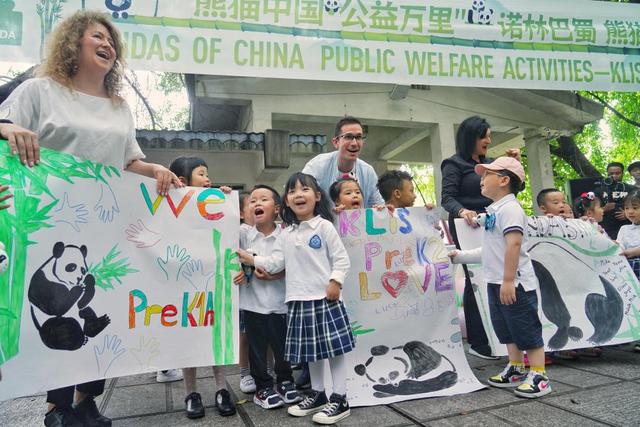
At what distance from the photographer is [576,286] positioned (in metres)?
3.10

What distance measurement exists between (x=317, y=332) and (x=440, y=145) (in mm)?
5911

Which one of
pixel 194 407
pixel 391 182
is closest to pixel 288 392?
pixel 194 407

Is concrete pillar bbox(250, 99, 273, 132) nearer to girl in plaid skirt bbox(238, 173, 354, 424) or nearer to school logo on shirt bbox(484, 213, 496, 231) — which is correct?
girl in plaid skirt bbox(238, 173, 354, 424)

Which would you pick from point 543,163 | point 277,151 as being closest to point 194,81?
point 277,151

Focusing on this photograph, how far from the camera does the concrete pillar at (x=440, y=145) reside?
24.1ft

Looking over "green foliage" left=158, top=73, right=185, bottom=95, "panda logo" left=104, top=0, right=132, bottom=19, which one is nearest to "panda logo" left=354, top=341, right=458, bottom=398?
"panda logo" left=104, top=0, right=132, bottom=19

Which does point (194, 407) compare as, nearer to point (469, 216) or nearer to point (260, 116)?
point (469, 216)

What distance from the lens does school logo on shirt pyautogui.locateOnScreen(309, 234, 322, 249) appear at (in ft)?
7.61

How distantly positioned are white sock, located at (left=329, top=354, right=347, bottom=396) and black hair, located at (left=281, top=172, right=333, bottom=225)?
0.79 meters

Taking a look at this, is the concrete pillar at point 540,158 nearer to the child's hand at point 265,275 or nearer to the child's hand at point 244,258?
the child's hand at point 265,275

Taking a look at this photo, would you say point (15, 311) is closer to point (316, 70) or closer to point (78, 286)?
point (78, 286)

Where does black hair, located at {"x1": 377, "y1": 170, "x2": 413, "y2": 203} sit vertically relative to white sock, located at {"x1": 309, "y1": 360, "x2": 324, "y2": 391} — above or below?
above

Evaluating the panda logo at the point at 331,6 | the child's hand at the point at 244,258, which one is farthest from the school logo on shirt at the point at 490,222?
the panda logo at the point at 331,6

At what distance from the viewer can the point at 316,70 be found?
3955 mm
